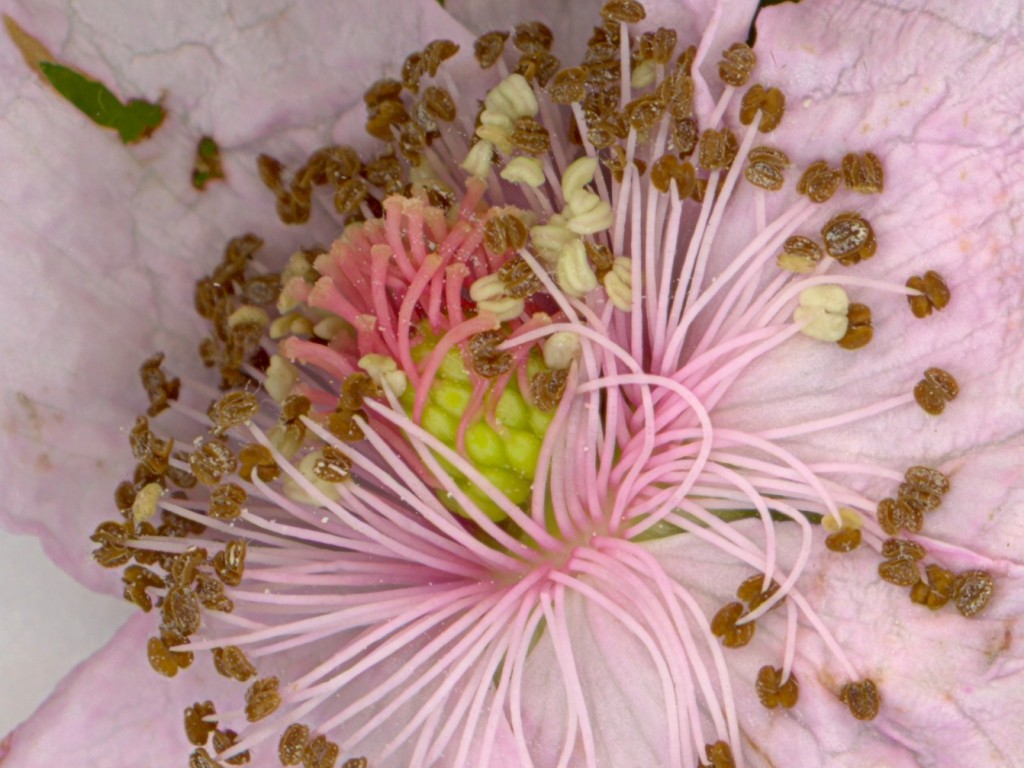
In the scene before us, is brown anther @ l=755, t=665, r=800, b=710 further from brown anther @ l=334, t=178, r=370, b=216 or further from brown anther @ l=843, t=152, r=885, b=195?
brown anther @ l=334, t=178, r=370, b=216

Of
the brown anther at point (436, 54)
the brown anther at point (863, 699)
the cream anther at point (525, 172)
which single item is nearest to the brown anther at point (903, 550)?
the brown anther at point (863, 699)

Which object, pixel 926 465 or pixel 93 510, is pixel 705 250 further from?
pixel 93 510

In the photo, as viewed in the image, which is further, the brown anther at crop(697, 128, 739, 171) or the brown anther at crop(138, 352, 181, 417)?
the brown anther at crop(138, 352, 181, 417)

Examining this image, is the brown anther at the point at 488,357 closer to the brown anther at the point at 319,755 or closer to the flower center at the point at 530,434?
the flower center at the point at 530,434

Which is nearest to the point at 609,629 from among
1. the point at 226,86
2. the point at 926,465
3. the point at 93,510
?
the point at 926,465

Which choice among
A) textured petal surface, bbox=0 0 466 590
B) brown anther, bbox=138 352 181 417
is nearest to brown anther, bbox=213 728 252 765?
textured petal surface, bbox=0 0 466 590

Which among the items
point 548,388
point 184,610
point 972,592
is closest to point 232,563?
point 184,610
